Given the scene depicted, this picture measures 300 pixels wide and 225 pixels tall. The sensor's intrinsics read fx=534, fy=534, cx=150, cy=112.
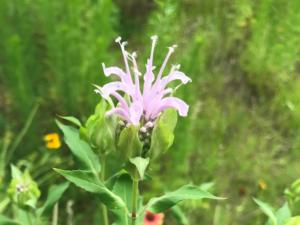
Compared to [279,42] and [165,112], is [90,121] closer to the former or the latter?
[165,112]

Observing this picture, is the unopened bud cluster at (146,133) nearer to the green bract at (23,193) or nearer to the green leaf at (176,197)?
the green leaf at (176,197)

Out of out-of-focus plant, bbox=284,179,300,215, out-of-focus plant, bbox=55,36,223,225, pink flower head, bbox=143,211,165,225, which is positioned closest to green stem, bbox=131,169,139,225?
out-of-focus plant, bbox=55,36,223,225

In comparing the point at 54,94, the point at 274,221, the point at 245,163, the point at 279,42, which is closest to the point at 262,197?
the point at 245,163

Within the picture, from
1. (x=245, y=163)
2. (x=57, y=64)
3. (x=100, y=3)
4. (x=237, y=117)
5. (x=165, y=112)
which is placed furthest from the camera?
(x=237, y=117)

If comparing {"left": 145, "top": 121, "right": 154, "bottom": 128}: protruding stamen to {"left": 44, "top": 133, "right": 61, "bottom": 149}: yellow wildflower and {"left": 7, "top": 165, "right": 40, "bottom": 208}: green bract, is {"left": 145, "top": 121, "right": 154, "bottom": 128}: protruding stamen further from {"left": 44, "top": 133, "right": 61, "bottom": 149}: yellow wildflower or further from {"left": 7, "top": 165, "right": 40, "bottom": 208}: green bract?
{"left": 44, "top": 133, "right": 61, "bottom": 149}: yellow wildflower

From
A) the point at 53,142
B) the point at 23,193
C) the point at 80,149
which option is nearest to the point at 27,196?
the point at 23,193

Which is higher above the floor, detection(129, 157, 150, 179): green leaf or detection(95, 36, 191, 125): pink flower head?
detection(95, 36, 191, 125): pink flower head
